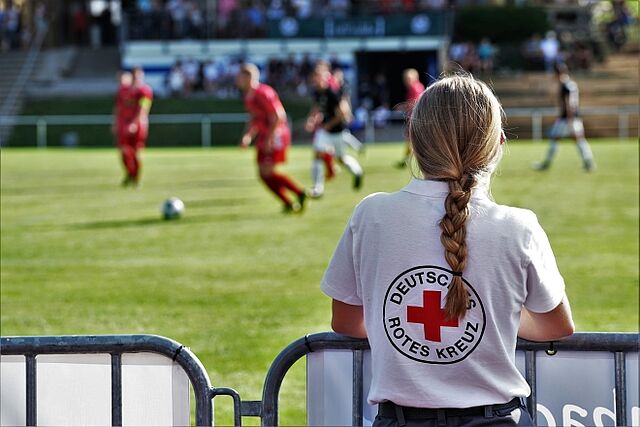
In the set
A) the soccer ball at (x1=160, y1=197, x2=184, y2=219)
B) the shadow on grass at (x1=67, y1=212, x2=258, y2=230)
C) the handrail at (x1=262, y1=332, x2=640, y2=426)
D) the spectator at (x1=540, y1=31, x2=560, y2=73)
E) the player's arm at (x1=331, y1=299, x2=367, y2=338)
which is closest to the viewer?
the player's arm at (x1=331, y1=299, x2=367, y2=338)

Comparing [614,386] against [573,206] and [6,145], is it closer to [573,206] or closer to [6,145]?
[573,206]

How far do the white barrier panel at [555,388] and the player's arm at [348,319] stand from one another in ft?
0.98

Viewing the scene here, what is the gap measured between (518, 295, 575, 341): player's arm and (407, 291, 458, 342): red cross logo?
302 mm

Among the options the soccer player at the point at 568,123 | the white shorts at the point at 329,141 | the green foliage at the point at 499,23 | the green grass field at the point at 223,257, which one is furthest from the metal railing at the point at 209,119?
the white shorts at the point at 329,141

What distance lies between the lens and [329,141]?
68.9 ft

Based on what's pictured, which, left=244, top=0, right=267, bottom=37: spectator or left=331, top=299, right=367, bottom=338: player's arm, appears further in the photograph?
left=244, top=0, right=267, bottom=37: spectator

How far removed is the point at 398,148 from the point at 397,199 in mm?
32945

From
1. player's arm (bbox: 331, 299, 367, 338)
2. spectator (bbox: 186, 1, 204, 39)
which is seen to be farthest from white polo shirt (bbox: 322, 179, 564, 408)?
spectator (bbox: 186, 1, 204, 39)

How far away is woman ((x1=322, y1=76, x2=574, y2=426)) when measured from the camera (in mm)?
3359

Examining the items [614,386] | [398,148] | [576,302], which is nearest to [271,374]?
[614,386]

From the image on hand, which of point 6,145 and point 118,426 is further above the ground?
point 118,426

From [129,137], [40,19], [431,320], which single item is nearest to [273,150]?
[129,137]

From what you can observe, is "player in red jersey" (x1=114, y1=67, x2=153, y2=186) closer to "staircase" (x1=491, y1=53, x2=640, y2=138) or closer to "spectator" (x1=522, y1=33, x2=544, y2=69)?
"staircase" (x1=491, y1=53, x2=640, y2=138)

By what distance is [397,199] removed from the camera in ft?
11.3
